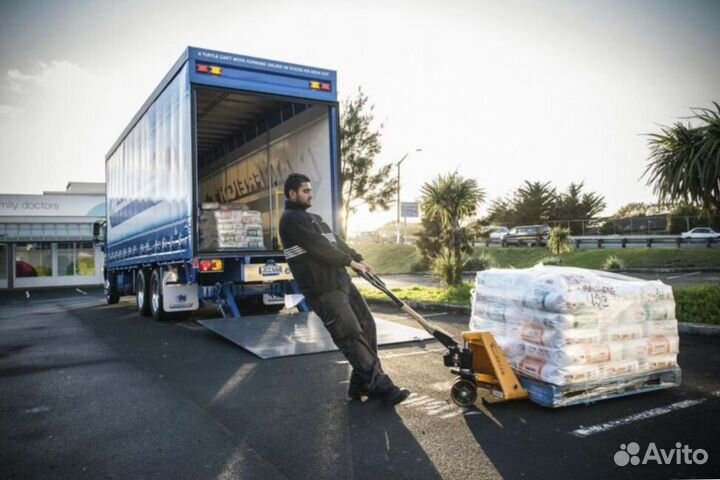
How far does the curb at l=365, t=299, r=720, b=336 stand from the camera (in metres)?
7.13

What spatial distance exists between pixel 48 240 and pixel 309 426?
33024 mm

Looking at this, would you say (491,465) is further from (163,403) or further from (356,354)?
(163,403)

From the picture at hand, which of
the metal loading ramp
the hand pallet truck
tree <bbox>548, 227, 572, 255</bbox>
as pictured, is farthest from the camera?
tree <bbox>548, 227, 572, 255</bbox>

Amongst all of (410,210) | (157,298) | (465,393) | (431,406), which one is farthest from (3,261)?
(465,393)

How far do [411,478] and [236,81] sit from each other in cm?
710

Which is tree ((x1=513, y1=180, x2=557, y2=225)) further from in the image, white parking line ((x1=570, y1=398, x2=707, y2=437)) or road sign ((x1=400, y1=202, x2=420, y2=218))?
white parking line ((x1=570, y1=398, x2=707, y2=437))

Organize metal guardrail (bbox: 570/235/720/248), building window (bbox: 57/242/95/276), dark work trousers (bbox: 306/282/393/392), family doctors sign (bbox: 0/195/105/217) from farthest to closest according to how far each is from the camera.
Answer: building window (bbox: 57/242/95/276), family doctors sign (bbox: 0/195/105/217), metal guardrail (bbox: 570/235/720/248), dark work trousers (bbox: 306/282/393/392)

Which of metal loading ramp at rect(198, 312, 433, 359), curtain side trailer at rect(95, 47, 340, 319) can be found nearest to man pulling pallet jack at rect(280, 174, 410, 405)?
metal loading ramp at rect(198, 312, 433, 359)

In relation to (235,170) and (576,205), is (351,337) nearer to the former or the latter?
(235,170)

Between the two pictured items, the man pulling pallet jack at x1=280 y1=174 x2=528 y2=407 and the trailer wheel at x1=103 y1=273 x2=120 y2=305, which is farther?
the trailer wheel at x1=103 y1=273 x2=120 y2=305

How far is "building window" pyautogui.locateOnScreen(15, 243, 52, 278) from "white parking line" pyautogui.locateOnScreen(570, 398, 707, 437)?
36.5 metres

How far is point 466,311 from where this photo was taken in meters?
10.6

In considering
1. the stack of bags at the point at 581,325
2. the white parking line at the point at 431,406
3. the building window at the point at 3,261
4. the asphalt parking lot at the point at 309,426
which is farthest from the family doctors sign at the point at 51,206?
the stack of bags at the point at 581,325

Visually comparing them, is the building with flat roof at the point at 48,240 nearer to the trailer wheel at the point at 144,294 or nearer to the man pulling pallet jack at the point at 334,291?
the trailer wheel at the point at 144,294
